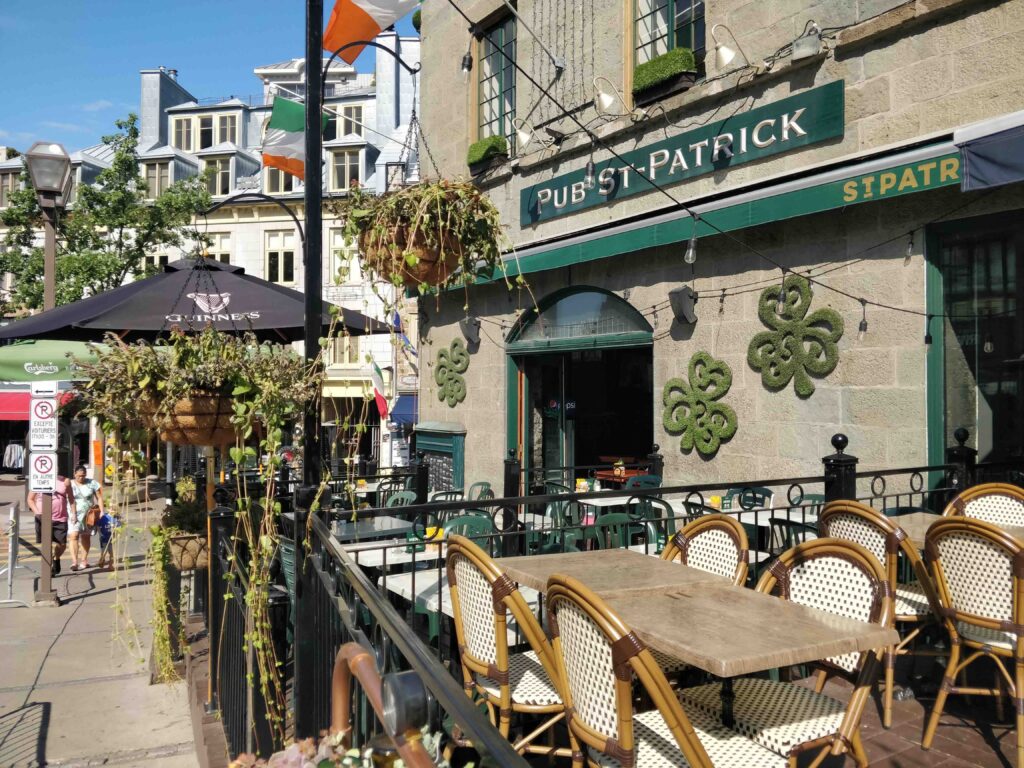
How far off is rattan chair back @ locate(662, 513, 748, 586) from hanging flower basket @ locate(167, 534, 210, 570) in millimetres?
2820

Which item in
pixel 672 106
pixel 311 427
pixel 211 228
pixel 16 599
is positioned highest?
pixel 211 228

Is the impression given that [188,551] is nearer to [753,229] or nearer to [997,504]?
[997,504]

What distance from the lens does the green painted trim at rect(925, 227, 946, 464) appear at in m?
6.59

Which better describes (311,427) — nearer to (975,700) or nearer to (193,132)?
(975,700)

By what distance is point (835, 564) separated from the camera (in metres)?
3.30

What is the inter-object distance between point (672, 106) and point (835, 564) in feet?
22.8

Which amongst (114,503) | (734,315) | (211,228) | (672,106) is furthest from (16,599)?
(211,228)

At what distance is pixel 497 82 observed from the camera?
1234 centimetres

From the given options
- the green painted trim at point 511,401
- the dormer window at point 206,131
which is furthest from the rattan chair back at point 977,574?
the dormer window at point 206,131

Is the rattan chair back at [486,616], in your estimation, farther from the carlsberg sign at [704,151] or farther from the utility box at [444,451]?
the utility box at [444,451]

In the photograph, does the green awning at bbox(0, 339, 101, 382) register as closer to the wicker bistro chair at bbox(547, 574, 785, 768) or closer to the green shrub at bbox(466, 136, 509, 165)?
the wicker bistro chair at bbox(547, 574, 785, 768)

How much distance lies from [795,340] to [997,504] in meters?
2.68

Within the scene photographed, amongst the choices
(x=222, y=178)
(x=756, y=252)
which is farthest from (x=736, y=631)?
(x=222, y=178)

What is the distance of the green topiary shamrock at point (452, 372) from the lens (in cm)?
1278
